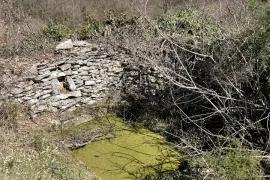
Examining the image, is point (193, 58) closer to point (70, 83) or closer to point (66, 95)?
point (70, 83)

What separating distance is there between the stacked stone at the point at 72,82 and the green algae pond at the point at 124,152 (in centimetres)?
73

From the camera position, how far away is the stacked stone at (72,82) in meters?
6.98

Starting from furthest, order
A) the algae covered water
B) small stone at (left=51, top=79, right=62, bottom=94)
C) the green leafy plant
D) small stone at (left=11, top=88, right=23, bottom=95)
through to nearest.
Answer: the green leafy plant, small stone at (left=51, top=79, right=62, bottom=94), small stone at (left=11, top=88, right=23, bottom=95), the algae covered water

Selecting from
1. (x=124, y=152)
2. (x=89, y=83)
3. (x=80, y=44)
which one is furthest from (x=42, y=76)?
(x=124, y=152)

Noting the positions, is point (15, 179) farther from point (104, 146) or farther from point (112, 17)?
point (112, 17)

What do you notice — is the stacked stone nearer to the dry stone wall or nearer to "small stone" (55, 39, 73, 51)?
the dry stone wall

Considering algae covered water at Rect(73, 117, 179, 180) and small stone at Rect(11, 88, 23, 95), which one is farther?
small stone at Rect(11, 88, 23, 95)

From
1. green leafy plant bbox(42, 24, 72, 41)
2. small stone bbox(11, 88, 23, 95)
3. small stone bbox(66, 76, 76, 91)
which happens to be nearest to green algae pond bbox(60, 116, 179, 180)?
small stone bbox(66, 76, 76, 91)

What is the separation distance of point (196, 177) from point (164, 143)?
4.96 ft

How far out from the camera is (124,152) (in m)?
6.31

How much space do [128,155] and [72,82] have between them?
232cm

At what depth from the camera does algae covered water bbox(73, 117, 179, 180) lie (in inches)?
225

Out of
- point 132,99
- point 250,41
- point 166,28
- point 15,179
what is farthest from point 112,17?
point 15,179

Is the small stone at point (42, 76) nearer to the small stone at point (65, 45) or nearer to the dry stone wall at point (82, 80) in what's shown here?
the dry stone wall at point (82, 80)
